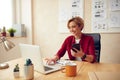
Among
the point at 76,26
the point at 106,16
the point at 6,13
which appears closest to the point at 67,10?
the point at 106,16

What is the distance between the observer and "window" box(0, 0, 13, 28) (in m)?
3.42

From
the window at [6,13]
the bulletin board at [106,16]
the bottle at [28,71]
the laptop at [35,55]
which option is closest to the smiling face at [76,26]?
the laptop at [35,55]

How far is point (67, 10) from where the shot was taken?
10.7 feet

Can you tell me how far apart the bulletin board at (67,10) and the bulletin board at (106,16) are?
0.84ft

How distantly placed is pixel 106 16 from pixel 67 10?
723mm

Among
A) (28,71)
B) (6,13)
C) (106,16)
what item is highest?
(6,13)

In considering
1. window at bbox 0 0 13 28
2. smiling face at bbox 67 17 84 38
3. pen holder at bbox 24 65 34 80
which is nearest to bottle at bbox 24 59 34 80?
pen holder at bbox 24 65 34 80

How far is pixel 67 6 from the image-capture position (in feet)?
10.7

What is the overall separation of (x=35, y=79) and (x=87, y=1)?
218cm

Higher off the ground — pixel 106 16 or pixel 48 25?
pixel 106 16

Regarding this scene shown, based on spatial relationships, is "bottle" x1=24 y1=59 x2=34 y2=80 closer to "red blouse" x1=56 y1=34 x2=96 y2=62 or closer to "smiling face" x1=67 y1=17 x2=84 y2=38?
"red blouse" x1=56 y1=34 x2=96 y2=62

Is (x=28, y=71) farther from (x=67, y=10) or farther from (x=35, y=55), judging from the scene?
(x=67, y=10)

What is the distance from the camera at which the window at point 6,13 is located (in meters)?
3.42

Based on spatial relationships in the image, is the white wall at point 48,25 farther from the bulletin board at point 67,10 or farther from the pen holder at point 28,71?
the pen holder at point 28,71
